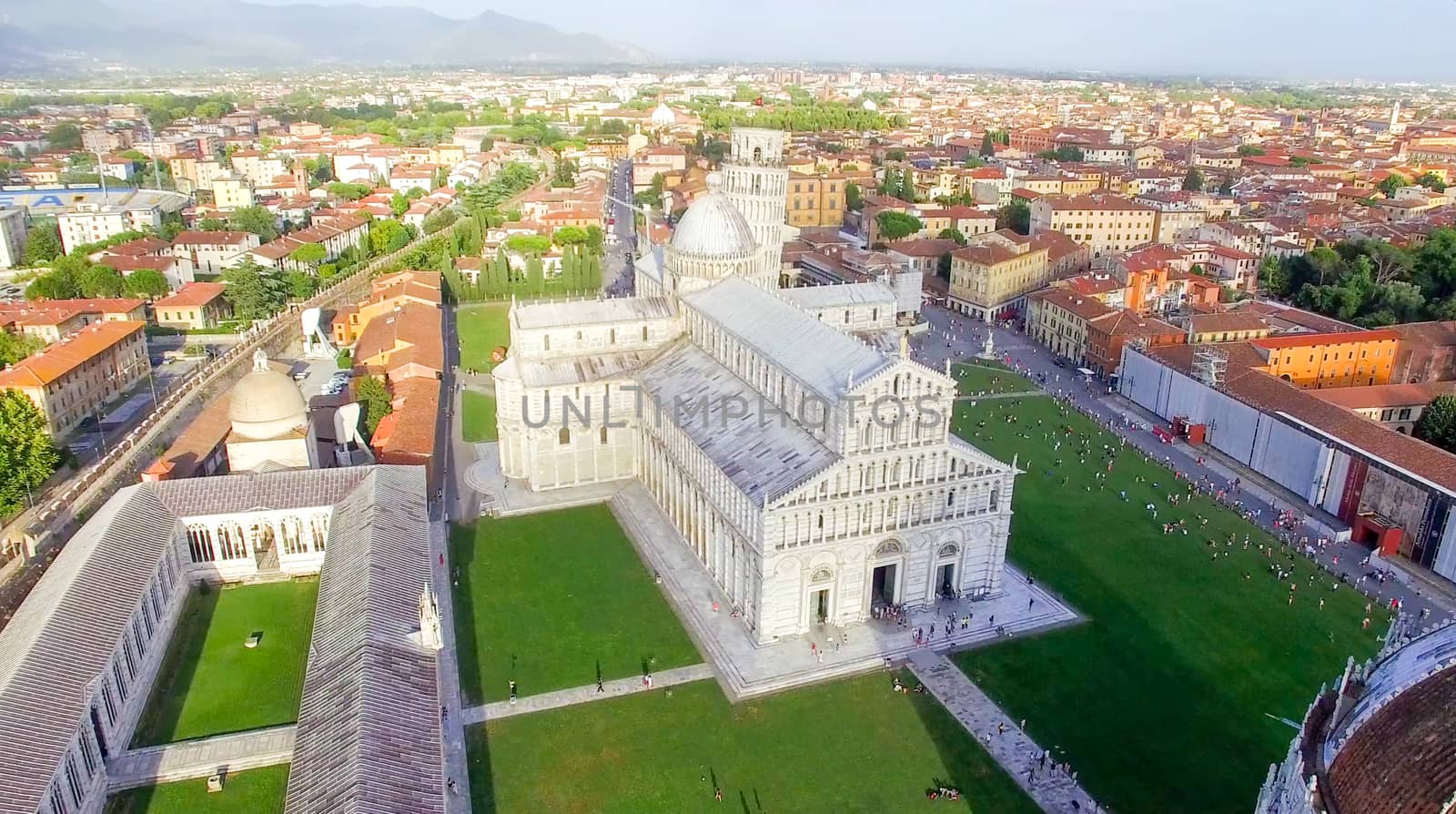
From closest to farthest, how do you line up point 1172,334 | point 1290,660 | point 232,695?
point 232,695 → point 1290,660 → point 1172,334

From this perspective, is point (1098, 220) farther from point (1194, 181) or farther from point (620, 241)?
point (620, 241)

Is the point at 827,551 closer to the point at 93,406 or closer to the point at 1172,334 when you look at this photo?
the point at 1172,334

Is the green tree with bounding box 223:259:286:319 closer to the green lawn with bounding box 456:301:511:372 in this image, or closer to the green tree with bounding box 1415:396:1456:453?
the green lawn with bounding box 456:301:511:372

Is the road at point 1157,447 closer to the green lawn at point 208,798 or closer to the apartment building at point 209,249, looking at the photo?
the green lawn at point 208,798

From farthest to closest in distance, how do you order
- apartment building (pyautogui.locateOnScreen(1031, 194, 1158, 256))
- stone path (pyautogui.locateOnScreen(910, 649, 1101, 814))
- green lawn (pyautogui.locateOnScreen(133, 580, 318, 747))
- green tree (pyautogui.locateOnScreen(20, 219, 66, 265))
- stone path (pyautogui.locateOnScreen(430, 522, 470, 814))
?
apartment building (pyautogui.locateOnScreen(1031, 194, 1158, 256))
green tree (pyautogui.locateOnScreen(20, 219, 66, 265))
green lawn (pyautogui.locateOnScreen(133, 580, 318, 747))
stone path (pyautogui.locateOnScreen(910, 649, 1101, 814))
stone path (pyautogui.locateOnScreen(430, 522, 470, 814))

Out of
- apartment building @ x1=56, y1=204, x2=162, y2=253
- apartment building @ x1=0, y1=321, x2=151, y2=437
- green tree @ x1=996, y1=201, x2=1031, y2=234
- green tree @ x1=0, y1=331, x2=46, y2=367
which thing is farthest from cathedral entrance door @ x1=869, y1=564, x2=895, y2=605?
apartment building @ x1=56, y1=204, x2=162, y2=253

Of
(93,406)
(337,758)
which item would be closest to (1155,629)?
(337,758)

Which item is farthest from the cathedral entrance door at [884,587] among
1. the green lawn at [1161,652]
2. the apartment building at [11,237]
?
the apartment building at [11,237]
